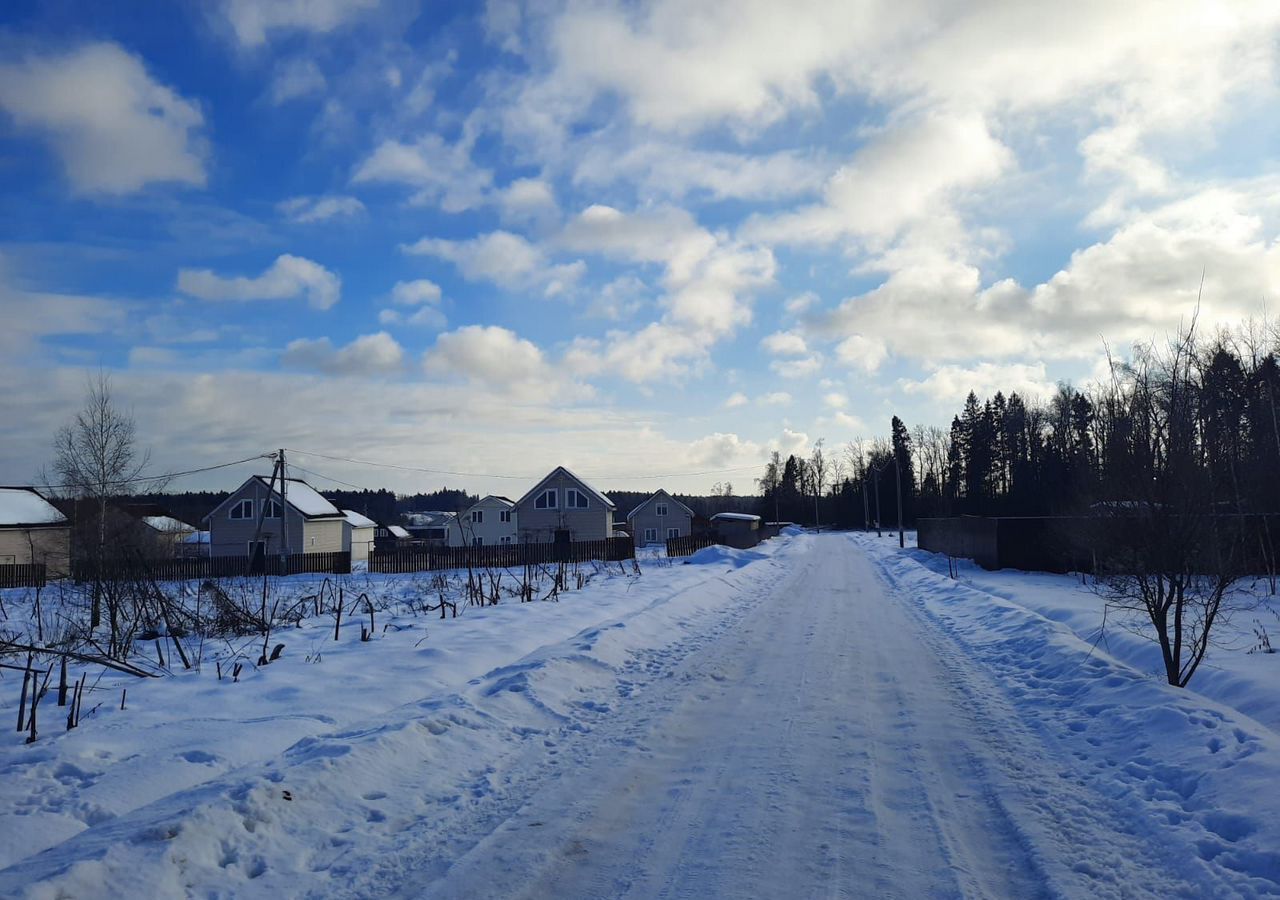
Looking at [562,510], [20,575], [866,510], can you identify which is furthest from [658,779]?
[866,510]

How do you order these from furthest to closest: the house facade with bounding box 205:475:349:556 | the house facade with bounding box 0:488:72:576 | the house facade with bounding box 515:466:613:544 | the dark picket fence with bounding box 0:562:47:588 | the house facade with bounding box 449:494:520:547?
1. the house facade with bounding box 449:494:520:547
2. the house facade with bounding box 515:466:613:544
3. the house facade with bounding box 205:475:349:556
4. the house facade with bounding box 0:488:72:576
5. the dark picket fence with bounding box 0:562:47:588

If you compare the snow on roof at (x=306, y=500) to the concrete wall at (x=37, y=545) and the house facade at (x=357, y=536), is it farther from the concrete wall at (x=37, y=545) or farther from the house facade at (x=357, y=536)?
the concrete wall at (x=37, y=545)

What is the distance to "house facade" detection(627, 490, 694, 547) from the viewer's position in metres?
69.4

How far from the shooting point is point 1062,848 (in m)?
4.32

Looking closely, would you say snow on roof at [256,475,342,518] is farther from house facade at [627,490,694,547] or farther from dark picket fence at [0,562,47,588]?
house facade at [627,490,694,547]

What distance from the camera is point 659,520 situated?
69938 millimetres

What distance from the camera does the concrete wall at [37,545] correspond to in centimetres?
3988

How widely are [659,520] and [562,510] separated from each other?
2076 centimetres

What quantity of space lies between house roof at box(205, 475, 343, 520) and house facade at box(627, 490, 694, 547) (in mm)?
28346

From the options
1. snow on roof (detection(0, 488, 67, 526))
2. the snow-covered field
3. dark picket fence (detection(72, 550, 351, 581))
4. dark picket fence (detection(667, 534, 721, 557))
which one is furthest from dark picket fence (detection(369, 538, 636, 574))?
the snow-covered field

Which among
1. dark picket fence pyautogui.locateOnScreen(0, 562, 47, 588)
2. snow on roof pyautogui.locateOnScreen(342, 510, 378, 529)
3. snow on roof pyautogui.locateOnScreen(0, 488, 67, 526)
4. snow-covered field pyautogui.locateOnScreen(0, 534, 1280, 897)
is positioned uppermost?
snow on roof pyautogui.locateOnScreen(0, 488, 67, 526)

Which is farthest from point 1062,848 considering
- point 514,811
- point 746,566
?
point 746,566

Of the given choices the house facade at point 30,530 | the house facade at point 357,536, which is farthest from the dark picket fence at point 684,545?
the house facade at point 30,530

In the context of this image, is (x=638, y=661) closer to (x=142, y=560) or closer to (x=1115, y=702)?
(x=1115, y=702)
